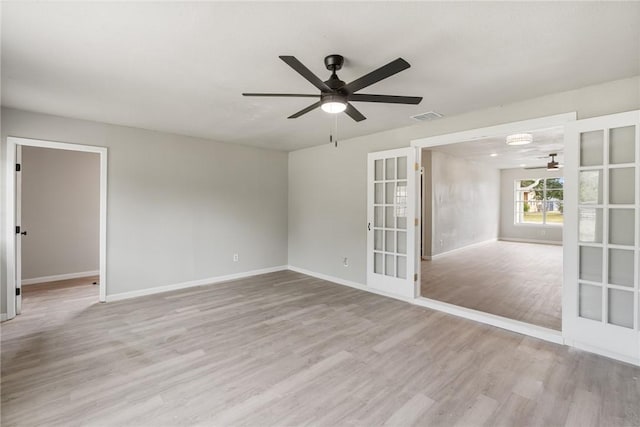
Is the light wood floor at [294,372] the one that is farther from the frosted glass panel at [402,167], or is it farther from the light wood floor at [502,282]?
the frosted glass panel at [402,167]

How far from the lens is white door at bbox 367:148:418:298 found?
13.6 feet

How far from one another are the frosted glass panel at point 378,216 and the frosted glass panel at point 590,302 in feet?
7.95

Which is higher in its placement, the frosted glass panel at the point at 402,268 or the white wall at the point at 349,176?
the white wall at the point at 349,176

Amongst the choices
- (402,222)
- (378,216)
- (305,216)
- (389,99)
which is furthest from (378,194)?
(389,99)

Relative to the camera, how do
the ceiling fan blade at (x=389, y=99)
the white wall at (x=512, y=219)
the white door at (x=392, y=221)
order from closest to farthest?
the ceiling fan blade at (x=389, y=99) → the white door at (x=392, y=221) → the white wall at (x=512, y=219)

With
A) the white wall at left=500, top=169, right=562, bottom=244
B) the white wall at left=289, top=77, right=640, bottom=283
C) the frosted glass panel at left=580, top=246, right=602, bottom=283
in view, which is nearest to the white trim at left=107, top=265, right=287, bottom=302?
the white wall at left=289, top=77, right=640, bottom=283

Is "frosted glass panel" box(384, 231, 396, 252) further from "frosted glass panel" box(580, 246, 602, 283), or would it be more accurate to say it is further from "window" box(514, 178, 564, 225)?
"window" box(514, 178, 564, 225)

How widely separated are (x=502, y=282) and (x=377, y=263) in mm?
2386

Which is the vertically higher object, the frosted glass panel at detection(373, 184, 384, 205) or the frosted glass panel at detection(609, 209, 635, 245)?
the frosted glass panel at detection(373, 184, 384, 205)

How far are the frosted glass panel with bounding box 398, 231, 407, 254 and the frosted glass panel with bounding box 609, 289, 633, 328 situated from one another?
215 cm

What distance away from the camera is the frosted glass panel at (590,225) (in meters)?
2.74

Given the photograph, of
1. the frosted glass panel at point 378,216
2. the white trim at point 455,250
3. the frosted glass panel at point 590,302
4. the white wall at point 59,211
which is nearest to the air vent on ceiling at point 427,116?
the frosted glass panel at point 378,216

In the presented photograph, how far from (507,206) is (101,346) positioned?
39.5ft

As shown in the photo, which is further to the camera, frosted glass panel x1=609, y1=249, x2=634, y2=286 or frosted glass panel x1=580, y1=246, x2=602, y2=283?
frosted glass panel x1=580, y1=246, x2=602, y2=283
